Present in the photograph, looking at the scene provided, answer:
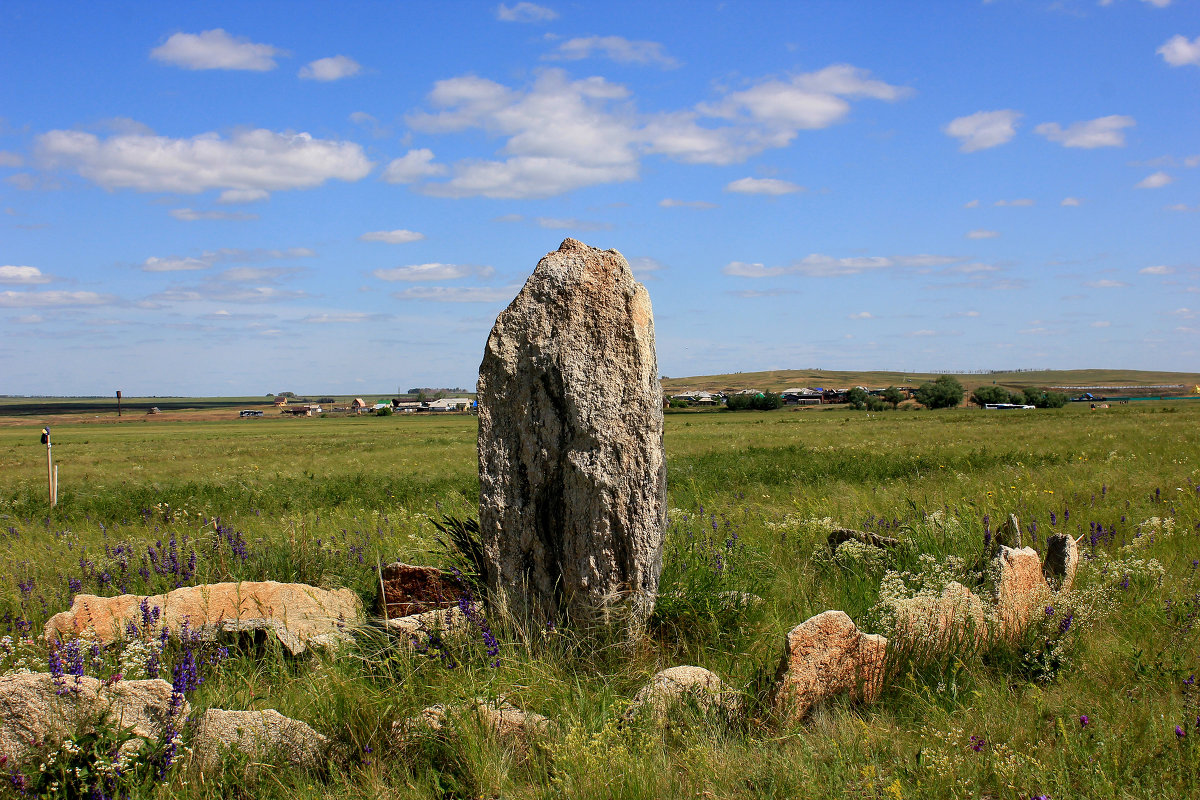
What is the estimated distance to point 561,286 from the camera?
5.52 meters

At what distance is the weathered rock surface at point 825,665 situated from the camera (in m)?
4.15

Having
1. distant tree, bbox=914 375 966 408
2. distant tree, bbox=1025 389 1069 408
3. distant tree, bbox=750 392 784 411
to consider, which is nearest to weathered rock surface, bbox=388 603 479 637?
distant tree, bbox=750 392 784 411

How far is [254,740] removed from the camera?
3713mm

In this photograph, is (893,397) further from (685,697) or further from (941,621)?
(685,697)

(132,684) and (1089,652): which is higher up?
(132,684)

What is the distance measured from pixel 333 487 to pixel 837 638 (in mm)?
14065

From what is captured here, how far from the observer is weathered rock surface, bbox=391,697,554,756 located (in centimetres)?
386

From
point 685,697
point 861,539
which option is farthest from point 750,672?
point 861,539

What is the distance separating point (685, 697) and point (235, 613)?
13.0 feet

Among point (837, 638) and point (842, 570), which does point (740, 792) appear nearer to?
point (837, 638)

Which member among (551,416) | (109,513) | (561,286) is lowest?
(109,513)

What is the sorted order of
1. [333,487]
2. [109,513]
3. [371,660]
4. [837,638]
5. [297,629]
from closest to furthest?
[837,638] → [371,660] → [297,629] → [109,513] → [333,487]

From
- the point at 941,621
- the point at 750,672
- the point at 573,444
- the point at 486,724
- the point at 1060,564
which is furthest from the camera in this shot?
the point at 1060,564

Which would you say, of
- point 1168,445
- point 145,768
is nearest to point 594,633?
point 145,768
